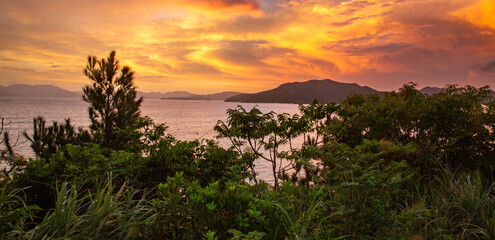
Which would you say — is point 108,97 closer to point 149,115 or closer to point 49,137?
point 49,137

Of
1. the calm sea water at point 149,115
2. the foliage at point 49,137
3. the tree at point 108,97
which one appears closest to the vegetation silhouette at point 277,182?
the foliage at point 49,137

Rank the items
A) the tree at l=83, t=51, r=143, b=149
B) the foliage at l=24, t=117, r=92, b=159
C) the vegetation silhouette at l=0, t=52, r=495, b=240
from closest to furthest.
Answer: the vegetation silhouette at l=0, t=52, r=495, b=240 < the foliage at l=24, t=117, r=92, b=159 < the tree at l=83, t=51, r=143, b=149

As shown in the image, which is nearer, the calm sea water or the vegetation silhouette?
the vegetation silhouette

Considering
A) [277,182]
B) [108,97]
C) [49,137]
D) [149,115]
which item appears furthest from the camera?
[149,115]

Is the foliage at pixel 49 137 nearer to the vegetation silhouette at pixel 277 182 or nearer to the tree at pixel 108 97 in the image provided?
the vegetation silhouette at pixel 277 182

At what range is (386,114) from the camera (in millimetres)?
8289

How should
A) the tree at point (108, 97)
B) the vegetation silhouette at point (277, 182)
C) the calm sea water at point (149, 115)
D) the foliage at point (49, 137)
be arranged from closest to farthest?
the vegetation silhouette at point (277, 182) → the foliage at point (49, 137) → the tree at point (108, 97) → the calm sea water at point (149, 115)

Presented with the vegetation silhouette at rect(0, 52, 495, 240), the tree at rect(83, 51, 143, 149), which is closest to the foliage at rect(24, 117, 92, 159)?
the vegetation silhouette at rect(0, 52, 495, 240)

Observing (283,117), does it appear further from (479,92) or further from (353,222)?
(479,92)

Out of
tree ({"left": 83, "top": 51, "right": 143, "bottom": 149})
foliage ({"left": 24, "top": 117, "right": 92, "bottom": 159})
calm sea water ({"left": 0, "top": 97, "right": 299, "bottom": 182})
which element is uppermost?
tree ({"left": 83, "top": 51, "right": 143, "bottom": 149})

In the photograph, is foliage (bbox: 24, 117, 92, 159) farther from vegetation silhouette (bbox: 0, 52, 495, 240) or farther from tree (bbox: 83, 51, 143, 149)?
tree (bbox: 83, 51, 143, 149)

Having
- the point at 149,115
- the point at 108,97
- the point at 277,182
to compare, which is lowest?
the point at 149,115

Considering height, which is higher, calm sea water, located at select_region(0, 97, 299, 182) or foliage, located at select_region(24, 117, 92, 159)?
foliage, located at select_region(24, 117, 92, 159)

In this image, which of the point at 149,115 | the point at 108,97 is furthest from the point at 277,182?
the point at 149,115
